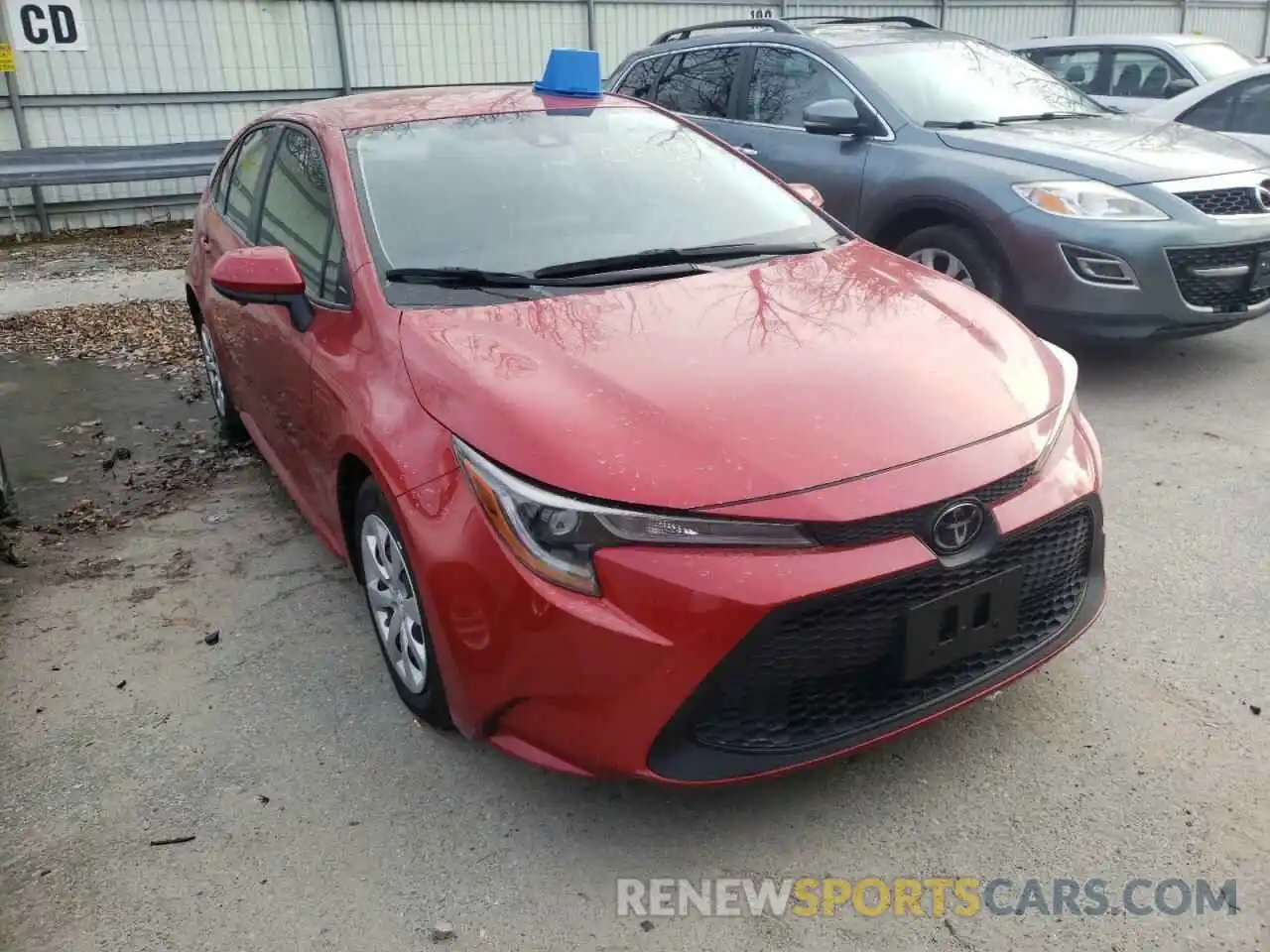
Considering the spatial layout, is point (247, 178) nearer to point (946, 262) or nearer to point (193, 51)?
point (946, 262)

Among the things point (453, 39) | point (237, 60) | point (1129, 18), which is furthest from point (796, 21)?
point (1129, 18)

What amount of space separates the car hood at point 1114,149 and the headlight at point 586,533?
12.0 ft

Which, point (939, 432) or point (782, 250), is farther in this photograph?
point (782, 250)

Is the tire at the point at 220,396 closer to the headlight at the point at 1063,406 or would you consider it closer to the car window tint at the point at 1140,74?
the headlight at the point at 1063,406

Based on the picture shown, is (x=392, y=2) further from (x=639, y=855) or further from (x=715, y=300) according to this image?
(x=639, y=855)

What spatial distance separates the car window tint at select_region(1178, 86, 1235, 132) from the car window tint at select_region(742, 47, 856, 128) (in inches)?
118

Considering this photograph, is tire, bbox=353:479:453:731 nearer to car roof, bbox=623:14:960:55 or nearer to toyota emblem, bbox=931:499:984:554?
toyota emblem, bbox=931:499:984:554

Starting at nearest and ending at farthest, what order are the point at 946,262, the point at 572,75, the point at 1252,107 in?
the point at 572,75 → the point at 946,262 → the point at 1252,107

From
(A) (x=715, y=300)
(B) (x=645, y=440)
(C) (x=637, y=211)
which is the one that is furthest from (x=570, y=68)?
(B) (x=645, y=440)

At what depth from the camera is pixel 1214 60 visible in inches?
348

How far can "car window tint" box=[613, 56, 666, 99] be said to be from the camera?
7203mm

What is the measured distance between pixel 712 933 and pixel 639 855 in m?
0.27

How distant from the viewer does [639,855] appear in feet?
7.82

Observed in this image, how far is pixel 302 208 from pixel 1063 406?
2417mm
